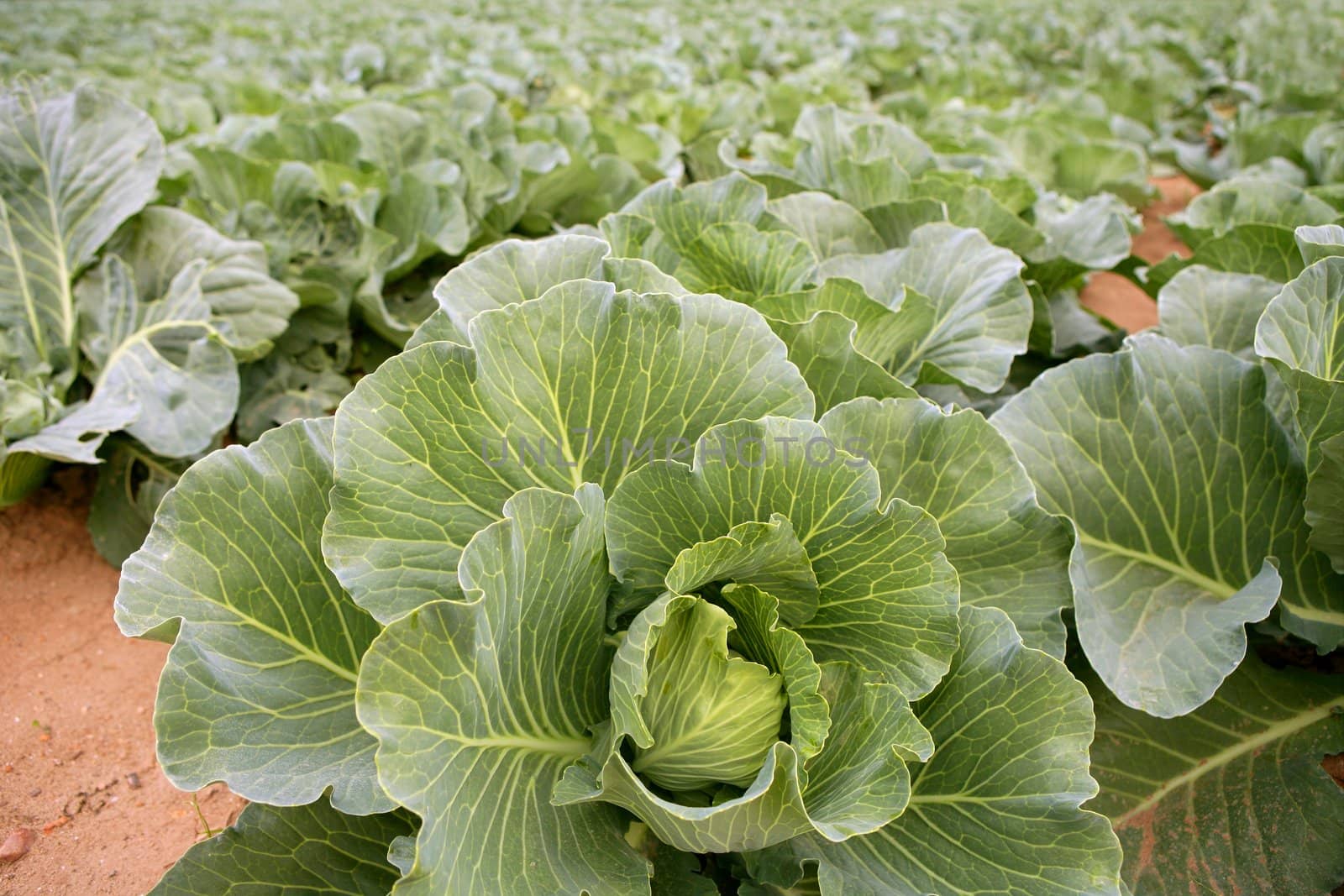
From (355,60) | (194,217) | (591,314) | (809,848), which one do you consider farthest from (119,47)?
(809,848)

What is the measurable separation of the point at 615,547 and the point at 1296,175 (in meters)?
4.44

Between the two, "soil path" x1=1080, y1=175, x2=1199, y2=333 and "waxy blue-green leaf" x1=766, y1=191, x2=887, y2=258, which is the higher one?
"waxy blue-green leaf" x1=766, y1=191, x2=887, y2=258

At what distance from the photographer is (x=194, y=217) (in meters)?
3.25

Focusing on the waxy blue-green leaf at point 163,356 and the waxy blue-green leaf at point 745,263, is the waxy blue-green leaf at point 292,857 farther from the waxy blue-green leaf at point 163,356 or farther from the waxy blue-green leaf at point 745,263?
the waxy blue-green leaf at point 163,356

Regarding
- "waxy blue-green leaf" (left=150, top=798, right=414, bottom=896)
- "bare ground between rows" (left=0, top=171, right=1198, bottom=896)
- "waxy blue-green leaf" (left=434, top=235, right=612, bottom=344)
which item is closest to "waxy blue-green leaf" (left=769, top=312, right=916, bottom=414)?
"waxy blue-green leaf" (left=434, top=235, right=612, bottom=344)

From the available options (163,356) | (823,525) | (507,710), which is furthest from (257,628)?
(163,356)

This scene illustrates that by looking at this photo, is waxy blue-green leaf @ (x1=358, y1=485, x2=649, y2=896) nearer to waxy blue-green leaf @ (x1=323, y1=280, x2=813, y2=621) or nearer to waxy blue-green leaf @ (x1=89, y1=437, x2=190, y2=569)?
waxy blue-green leaf @ (x1=323, y1=280, x2=813, y2=621)

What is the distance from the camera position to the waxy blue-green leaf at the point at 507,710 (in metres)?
1.16

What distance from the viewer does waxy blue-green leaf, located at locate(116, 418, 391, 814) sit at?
1383 mm

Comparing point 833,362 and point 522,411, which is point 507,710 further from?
point 833,362

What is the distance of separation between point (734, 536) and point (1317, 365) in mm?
1329

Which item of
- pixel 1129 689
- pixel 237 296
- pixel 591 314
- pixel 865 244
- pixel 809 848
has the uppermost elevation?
A: pixel 591 314

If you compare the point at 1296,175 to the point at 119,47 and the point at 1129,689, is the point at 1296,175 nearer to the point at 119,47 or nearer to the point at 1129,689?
the point at 1129,689

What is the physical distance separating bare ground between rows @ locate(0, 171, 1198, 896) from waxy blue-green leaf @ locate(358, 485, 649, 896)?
983mm
